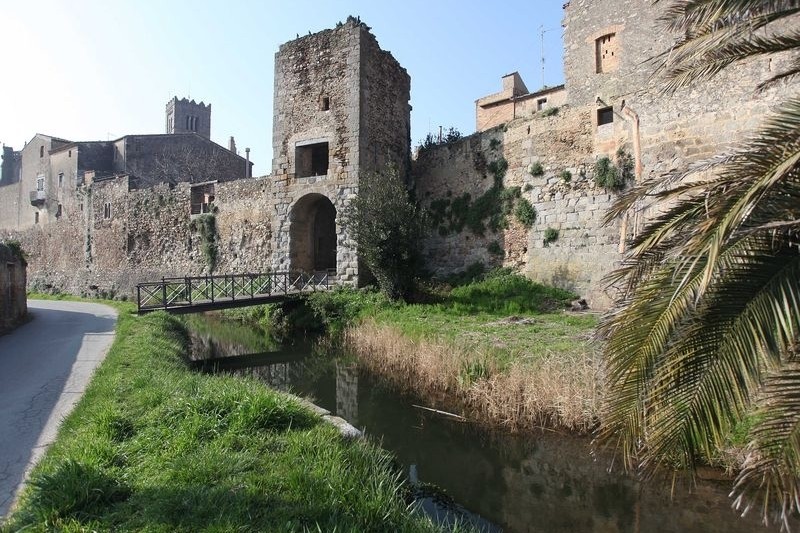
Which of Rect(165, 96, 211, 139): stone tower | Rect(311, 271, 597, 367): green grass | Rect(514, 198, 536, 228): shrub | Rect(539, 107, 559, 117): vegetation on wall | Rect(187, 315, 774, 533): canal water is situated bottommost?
Rect(187, 315, 774, 533): canal water

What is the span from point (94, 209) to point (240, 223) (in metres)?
12.2

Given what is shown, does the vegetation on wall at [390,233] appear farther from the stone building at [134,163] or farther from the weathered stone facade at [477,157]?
the stone building at [134,163]

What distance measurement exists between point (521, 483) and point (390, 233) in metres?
9.36

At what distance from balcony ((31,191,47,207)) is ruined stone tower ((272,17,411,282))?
83.8 ft

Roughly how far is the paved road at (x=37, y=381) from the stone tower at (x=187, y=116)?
4534cm

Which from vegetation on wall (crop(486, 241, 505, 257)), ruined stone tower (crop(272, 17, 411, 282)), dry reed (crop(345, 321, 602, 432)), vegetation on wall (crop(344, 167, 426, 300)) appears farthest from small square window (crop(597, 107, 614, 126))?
dry reed (crop(345, 321, 602, 432))

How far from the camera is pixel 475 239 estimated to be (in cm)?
1714

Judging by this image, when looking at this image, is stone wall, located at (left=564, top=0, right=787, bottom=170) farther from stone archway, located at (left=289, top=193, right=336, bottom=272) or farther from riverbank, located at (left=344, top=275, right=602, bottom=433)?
stone archway, located at (left=289, top=193, right=336, bottom=272)

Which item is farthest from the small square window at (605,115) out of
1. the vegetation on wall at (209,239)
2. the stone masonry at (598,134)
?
the vegetation on wall at (209,239)

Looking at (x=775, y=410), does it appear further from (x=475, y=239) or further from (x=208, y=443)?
(x=475, y=239)

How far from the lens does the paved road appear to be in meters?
4.64

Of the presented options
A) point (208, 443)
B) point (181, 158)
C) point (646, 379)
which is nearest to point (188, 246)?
point (181, 158)

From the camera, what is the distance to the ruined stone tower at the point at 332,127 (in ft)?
56.4

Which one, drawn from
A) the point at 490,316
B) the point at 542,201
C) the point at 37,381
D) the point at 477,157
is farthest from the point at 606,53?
the point at 37,381
